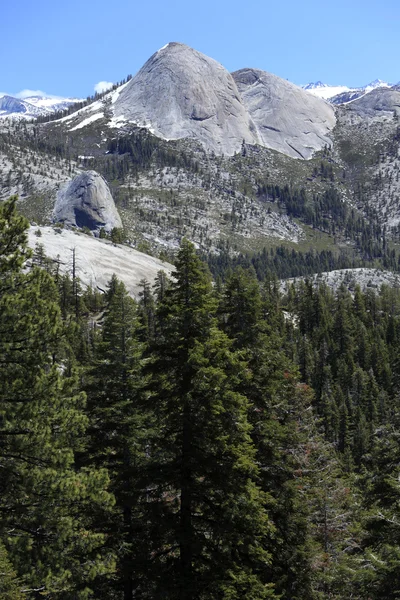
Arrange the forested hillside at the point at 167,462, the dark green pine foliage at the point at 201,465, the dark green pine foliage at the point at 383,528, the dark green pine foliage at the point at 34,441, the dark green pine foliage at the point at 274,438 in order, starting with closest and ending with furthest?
1. the dark green pine foliage at the point at 34,441
2. the forested hillside at the point at 167,462
3. the dark green pine foliage at the point at 383,528
4. the dark green pine foliage at the point at 201,465
5. the dark green pine foliage at the point at 274,438

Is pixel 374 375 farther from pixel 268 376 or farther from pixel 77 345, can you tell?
pixel 268 376

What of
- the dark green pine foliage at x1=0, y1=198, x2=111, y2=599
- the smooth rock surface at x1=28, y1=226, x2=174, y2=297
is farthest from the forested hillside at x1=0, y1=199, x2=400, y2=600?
the smooth rock surface at x1=28, y1=226, x2=174, y2=297

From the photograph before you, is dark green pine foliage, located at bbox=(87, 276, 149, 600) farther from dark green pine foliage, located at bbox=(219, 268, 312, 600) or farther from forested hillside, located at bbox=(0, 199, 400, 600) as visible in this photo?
dark green pine foliage, located at bbox=(219, 268, 312, 600)

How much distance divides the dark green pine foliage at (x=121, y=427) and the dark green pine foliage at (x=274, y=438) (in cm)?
470

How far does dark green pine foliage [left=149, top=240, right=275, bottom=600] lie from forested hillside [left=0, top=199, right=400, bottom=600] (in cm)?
5

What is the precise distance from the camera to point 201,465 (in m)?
17.4

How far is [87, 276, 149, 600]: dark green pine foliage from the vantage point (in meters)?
19.2

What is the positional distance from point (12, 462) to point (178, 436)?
5749 millimetres

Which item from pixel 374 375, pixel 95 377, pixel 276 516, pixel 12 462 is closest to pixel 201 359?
pixel 12 462

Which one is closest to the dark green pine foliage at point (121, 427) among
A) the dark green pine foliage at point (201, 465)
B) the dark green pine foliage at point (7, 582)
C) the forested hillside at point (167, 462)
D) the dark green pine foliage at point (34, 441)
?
the forested hillside at point (167, 462)

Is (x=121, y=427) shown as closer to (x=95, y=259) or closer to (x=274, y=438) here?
(x=274, y=438)

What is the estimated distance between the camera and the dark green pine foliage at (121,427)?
63.0ft

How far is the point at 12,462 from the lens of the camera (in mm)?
14078

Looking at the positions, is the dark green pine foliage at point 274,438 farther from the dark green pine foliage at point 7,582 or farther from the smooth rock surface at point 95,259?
the smooth rock surface at point 95,259
